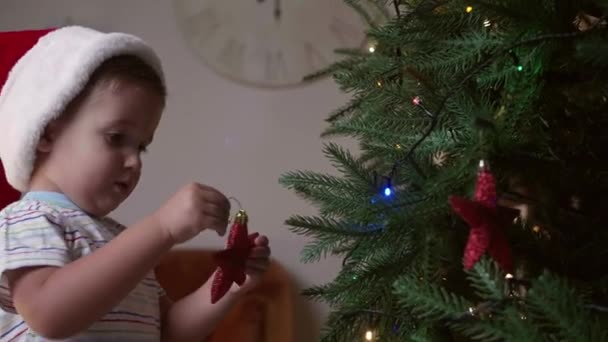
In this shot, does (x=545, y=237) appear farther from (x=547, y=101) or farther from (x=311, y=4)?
(x=311, y=4)

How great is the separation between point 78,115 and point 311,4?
87 centimetres

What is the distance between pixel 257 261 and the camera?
0.77 m

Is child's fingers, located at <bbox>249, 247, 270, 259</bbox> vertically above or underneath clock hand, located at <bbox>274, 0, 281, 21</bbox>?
underneath

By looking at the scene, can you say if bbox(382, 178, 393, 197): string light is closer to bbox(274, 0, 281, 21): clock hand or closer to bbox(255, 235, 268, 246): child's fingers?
bbox(255, 235, 268, 246): child's fingers

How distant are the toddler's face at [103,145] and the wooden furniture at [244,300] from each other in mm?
541

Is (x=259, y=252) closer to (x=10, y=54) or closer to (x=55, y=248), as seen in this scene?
(x=55, y=248)

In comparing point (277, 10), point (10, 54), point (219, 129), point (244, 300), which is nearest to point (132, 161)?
point (10, 54)

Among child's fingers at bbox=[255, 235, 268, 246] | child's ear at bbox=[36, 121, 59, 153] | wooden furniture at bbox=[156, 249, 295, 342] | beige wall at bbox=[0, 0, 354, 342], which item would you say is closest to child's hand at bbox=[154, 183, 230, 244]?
child's fingers at bbox=[255, 235, 268, 246]

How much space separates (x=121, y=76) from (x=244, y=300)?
2.16 feet

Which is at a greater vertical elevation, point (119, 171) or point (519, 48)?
point (519, 48)

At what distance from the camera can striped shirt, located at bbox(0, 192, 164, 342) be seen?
2.15 feet

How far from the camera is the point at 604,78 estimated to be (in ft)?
1.71

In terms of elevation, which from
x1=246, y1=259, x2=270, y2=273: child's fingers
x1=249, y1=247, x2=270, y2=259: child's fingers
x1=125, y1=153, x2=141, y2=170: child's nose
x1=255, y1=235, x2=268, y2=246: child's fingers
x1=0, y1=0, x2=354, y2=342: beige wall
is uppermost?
x1=0, y1=0, x2=354, y2=342: beige wall

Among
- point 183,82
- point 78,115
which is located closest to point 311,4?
point 183,82
